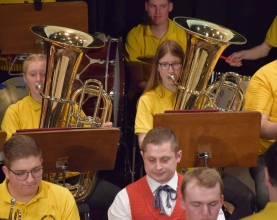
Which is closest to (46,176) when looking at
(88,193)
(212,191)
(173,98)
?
(88,193)

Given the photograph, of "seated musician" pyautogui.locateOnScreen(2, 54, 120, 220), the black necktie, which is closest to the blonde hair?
"seated musician" pyautogui.locateOnScreen(2, 54, 120, 220)

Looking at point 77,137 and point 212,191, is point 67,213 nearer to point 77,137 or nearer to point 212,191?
point 77,137

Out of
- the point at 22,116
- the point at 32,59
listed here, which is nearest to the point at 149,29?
the point at 32,59

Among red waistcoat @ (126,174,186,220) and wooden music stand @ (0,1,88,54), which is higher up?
wooden music stand @ (0,1,88,54)

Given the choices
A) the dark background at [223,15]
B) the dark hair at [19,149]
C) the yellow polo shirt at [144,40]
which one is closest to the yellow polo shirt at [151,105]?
the dark hair at [19,149]

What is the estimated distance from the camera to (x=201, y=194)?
115 inches

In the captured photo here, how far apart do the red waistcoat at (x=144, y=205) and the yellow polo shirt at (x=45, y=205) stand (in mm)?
312

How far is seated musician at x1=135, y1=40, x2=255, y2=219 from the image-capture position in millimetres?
4160

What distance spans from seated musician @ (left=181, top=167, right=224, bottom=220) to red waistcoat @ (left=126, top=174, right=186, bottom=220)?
0.43m

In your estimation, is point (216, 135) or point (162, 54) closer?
point (216, 135)

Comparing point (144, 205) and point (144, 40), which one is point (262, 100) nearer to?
point (144, 205)

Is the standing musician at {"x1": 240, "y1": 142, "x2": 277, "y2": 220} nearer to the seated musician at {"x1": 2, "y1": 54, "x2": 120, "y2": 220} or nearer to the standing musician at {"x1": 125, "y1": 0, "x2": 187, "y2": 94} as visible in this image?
the seated musician at {"x1": 2, "y1": 54, "x2": 120, "y2": 220}

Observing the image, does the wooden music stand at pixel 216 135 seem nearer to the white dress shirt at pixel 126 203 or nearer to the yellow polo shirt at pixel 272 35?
the white dress shirt at pixel 126 203

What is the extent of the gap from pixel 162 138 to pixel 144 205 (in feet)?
1.18
